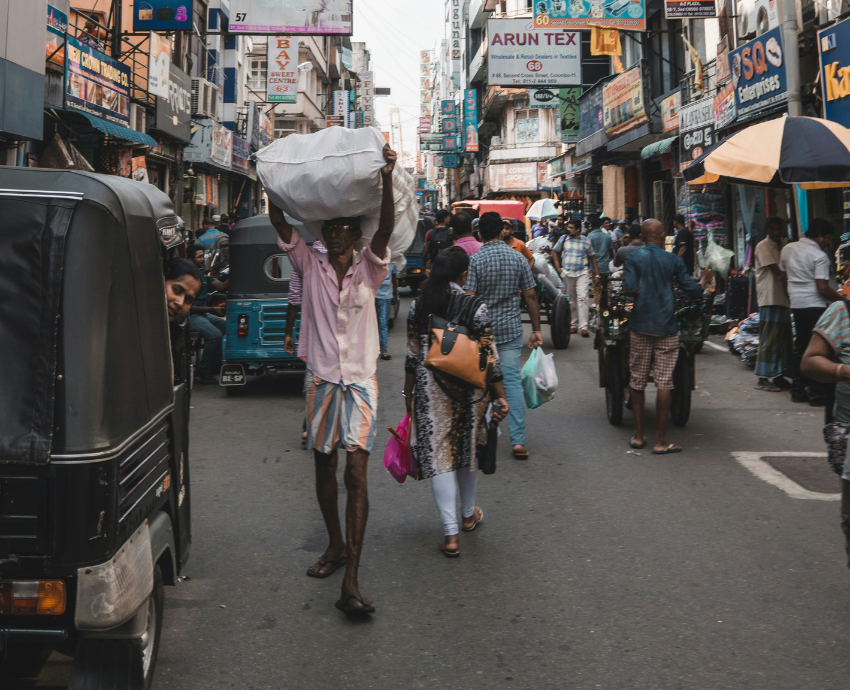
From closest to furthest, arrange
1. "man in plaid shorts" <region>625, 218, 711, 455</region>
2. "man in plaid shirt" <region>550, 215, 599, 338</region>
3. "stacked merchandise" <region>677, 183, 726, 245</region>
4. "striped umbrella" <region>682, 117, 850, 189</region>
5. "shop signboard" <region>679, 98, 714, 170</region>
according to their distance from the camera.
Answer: "man in plaid shorts" <region>625, 218, 711, 455</region>
"striped umbrella" <region>682, 117, 850, 189</region>
"man in plaid shirt" <region>550, 215, 599, 338</region>
"shop signboard" <region>679, 98, 714, 170</region>
"stacked merchandise" <region>677, 183, 726, 245</region>

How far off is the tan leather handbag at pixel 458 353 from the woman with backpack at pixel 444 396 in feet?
0.07

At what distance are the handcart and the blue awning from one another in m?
11.2

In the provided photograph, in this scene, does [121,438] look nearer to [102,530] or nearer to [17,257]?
[102,530]

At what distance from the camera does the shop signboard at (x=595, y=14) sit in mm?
22125

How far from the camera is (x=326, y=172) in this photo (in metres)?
4.45

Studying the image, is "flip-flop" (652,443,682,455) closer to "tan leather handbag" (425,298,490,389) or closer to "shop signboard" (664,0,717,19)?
"tan leather handbag" (425,298,490,389)

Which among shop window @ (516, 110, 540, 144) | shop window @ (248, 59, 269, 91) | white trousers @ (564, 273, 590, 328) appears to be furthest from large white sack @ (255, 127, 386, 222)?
shop window @ (516, 110, 540, 144)

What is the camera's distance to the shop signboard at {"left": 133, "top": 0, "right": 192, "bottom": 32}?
66.7 feet

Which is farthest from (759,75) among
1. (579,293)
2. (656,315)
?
(656,315)

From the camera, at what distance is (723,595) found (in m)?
4.72

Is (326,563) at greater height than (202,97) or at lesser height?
lesser

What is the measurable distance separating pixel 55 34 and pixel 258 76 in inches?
1246

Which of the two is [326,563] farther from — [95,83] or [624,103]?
[624,103]

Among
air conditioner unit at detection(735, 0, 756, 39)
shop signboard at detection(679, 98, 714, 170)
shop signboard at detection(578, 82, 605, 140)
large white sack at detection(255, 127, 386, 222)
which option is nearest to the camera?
large white sack at detection(255, 127, 386, 222)
